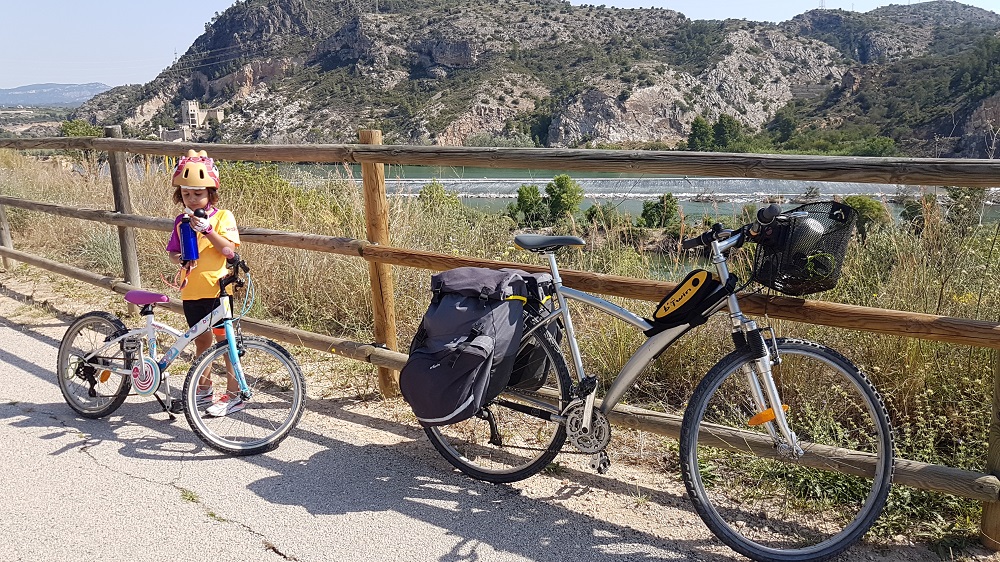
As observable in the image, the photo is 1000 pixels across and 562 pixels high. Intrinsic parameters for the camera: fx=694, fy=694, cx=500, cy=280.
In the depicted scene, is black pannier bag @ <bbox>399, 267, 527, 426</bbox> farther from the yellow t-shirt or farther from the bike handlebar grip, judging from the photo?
the yellow t-shirt

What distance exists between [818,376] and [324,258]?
420 centimetres

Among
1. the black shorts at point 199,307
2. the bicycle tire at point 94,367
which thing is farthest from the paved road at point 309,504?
the black shorts at point 199,307

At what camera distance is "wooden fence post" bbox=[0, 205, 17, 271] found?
784cm

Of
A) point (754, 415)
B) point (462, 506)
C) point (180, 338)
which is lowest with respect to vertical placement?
point (462, 506)

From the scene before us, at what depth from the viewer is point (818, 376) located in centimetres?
360

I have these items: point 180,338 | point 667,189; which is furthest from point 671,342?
point 667,189

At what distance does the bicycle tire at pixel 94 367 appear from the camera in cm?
398

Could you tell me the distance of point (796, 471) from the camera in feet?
10.2

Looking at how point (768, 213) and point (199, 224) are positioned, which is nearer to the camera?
point (768, 213)

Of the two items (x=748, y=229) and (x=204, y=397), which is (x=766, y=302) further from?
(x=204, y=397)

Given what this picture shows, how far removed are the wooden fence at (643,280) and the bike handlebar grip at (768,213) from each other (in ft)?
1.02

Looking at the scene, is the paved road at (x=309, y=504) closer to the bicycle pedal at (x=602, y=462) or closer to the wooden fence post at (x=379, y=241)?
the bicycle pedal at (x=602, y=462)

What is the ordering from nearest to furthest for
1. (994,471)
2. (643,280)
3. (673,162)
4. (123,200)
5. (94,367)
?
1. (994,471)
2. (673,162)
3. (643,280)
4. (94,367)
5. (123,200)

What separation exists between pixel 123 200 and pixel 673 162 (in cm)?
499
